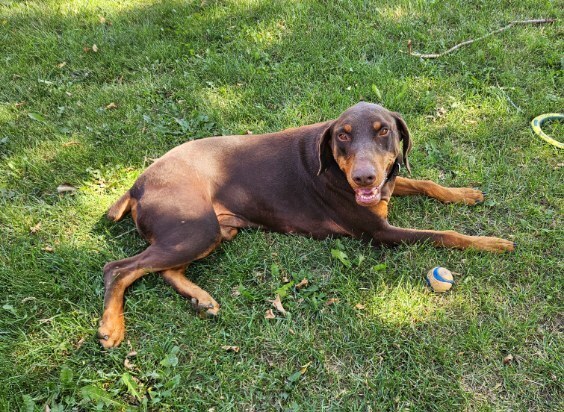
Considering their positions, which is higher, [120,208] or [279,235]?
[120,208]

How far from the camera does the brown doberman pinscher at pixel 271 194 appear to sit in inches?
128


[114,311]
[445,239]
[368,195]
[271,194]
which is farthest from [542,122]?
[114,311]

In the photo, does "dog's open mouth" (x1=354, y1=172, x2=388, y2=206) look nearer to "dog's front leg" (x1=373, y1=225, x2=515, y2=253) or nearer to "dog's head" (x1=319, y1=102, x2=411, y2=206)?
"dog's head" (x1=319, y1=102, x2=411, y2=206)

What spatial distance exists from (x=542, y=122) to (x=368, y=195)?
2.43 meters

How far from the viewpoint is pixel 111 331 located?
3059 mm

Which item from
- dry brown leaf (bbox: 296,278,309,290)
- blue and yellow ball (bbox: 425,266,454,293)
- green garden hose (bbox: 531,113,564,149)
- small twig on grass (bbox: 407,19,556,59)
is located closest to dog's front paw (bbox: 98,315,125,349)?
dry brown leaf (bbox: 296,278,309,290)

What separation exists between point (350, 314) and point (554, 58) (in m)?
4.15

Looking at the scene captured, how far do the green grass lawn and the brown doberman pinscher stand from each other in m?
0.13

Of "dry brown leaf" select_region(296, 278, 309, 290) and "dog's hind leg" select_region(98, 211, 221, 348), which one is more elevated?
"dog's hind leg" select_region(98, 211, 221, 348)

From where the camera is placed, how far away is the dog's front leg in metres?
3.38

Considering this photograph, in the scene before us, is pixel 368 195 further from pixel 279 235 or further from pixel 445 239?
pixel 279 235

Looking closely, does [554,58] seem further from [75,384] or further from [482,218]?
[75,384]

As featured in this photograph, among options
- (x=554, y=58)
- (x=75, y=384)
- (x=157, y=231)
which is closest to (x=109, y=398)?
(x=75, y=384)

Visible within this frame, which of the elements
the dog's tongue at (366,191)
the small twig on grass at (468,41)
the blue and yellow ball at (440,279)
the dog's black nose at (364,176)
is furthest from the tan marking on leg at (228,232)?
the small twig on grass at (468,41)
